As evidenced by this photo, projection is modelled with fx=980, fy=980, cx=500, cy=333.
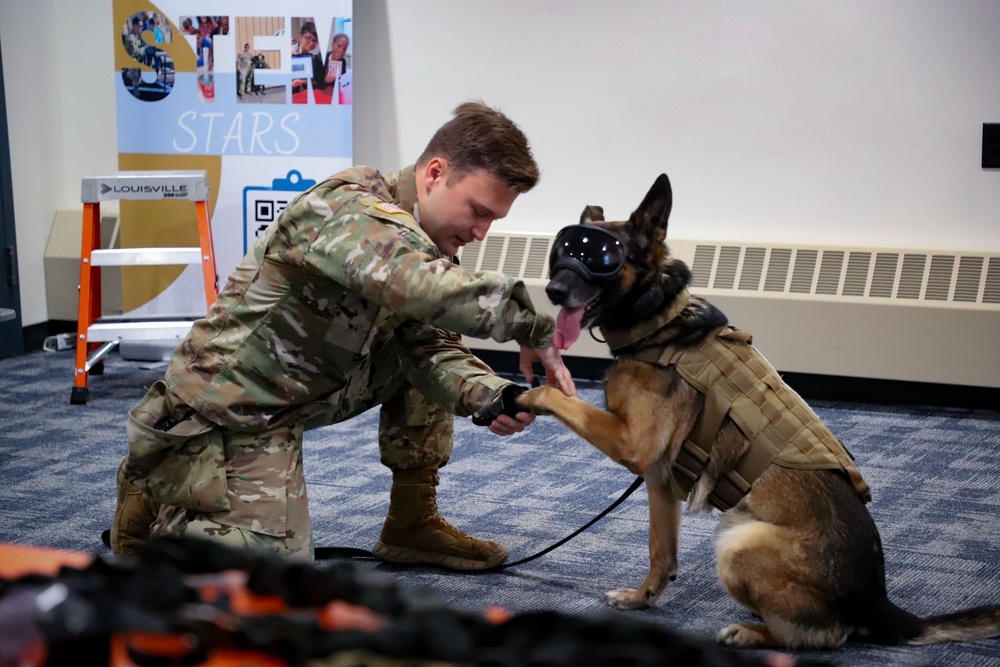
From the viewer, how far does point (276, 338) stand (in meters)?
2.16

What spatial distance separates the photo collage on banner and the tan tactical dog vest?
300 cm

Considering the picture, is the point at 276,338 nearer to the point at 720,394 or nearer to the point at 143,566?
the point at 720,394

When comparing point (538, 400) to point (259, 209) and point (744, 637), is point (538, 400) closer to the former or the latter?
point (744, 637)

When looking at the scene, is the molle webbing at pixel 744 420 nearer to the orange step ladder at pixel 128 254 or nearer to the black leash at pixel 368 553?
the black leash at pixel 368 553

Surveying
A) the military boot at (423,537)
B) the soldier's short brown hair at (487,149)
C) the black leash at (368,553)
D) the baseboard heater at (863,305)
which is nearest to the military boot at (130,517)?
the black leash at (368,553)

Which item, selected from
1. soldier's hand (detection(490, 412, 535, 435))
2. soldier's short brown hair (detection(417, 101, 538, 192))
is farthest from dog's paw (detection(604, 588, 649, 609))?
soldier's short brown hair (detection(417, 101, 538, 192))

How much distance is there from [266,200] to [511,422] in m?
3.02

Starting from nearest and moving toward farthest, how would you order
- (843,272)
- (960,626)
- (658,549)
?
(960,626) < (658,549) < (843,272)

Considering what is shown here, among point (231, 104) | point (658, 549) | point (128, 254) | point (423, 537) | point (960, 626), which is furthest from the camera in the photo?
point (231, 104)

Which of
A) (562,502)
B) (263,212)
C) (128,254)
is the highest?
(263,212)

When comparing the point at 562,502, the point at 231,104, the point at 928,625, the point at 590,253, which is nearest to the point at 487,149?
the point at 590,253

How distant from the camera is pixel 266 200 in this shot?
4832mm

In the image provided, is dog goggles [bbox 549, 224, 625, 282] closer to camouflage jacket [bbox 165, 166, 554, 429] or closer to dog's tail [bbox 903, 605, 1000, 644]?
camouflage jacket [bbox 165, 166, 554, 429]

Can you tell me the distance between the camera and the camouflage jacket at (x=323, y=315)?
1.85 m
